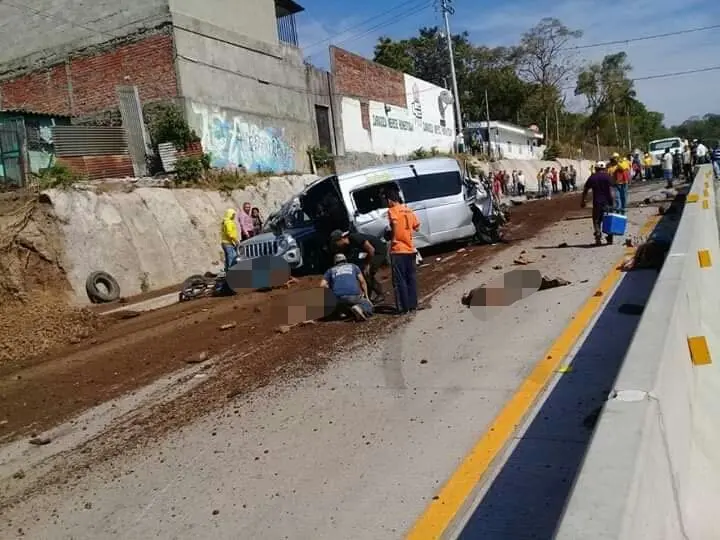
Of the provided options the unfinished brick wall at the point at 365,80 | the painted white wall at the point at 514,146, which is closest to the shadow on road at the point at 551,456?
the unfinished brick wall at the point at 365,80

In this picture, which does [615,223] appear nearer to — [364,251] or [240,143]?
[364,251]

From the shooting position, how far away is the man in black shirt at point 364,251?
897 centimetres

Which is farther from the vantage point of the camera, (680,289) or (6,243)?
(6,243)

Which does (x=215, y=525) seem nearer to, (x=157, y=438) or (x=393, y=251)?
(x=157, y=438)

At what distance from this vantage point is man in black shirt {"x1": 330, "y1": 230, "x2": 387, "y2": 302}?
353 inches

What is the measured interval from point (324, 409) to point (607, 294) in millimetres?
4509

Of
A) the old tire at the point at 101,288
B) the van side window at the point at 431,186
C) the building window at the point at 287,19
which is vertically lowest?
the old tire at the point at 101,288

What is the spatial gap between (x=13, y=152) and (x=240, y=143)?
735 cm

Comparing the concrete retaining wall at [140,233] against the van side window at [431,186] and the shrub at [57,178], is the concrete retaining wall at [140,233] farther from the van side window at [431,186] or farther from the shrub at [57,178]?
the van side window at [431,186]


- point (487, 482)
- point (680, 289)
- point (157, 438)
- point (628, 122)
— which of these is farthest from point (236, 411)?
point (628, 122)

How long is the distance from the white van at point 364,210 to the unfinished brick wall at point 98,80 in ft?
27.6

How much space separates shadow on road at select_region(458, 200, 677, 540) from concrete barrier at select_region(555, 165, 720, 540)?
259 mm

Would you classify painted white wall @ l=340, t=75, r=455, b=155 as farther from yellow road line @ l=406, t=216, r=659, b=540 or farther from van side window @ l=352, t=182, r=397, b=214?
yellow road line @ l=406, t=216, r=659, b=540

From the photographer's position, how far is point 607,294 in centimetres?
820
